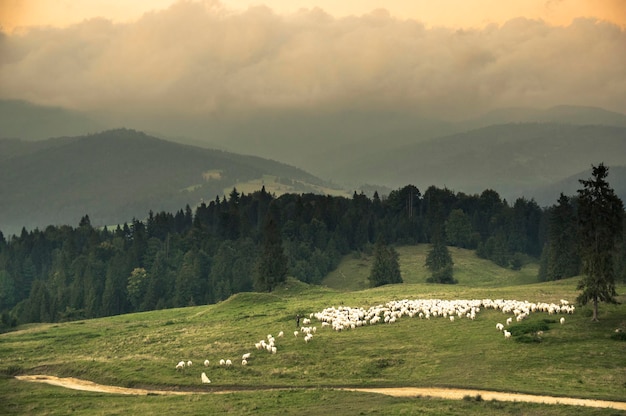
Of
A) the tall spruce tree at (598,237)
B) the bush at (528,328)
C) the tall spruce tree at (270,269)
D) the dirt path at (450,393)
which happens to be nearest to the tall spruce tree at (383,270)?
the tall spruce tree at (270,269)

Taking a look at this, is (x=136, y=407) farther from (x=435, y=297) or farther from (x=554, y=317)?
(x=435, y=297)

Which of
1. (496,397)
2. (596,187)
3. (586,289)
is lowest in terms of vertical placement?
(496,397)

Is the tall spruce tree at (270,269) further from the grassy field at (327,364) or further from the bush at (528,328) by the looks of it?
the bush at (528,328)

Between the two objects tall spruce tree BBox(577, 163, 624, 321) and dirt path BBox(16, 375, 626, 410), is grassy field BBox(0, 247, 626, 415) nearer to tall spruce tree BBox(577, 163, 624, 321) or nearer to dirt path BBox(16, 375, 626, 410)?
dirt path BBox(16, 375, 626, 410)

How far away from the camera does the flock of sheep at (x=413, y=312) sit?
69.7 meters

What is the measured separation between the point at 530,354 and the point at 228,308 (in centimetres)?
5854

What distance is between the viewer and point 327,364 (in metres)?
57.4

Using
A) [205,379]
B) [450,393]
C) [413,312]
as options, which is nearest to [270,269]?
[413,312]

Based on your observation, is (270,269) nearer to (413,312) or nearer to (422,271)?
(422,271)

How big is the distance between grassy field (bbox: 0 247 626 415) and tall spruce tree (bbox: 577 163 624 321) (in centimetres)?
283

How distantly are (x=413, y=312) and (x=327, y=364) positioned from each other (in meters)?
20.7

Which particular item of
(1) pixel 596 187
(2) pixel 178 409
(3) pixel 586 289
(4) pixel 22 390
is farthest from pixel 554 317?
(4) pixel 22 390

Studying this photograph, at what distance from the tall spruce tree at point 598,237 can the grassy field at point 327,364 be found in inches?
112

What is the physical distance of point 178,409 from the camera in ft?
149
